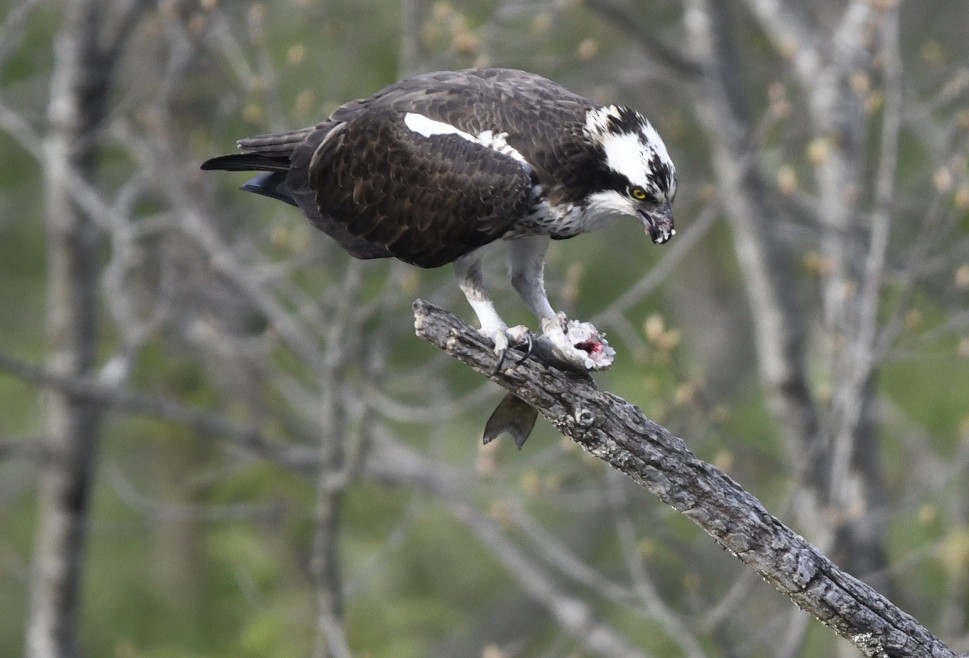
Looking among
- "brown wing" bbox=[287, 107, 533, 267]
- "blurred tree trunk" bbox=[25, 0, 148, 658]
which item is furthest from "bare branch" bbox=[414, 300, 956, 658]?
"blurred tree trunk" bbox=[25, 0, 148, 658]

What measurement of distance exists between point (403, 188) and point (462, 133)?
0.99ft

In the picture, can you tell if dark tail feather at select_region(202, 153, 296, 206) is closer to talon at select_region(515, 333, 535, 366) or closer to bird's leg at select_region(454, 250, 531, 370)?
bird's leg at select_region(454, 250, 531, 370)

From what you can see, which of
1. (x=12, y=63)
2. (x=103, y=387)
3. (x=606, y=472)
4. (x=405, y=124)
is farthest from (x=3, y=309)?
(x=405, y=124)

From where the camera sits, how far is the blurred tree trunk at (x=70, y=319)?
946cm

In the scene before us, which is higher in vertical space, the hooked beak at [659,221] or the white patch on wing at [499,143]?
the hooked beak at [659,221]

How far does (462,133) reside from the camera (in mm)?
4785

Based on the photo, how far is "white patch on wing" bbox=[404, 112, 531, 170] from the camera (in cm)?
472

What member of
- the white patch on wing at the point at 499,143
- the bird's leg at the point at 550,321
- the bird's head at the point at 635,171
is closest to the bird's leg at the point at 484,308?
the bird's leg at the point at 550,321

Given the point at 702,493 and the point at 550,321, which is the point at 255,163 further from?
the point at 702,493

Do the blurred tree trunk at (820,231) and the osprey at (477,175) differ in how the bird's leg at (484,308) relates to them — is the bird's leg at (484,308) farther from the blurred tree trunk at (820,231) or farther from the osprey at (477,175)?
the blurred tree trunk at (820,231)

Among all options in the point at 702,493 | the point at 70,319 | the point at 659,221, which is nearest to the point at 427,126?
Answer: the point at 659,221

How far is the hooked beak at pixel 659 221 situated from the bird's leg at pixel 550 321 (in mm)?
371

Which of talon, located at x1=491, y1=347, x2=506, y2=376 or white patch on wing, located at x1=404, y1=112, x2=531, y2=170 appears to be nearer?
talon, located at x1=491, y1=347, x2=506, y2=376

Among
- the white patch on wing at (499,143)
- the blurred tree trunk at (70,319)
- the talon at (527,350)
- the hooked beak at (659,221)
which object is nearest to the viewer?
the talon at (527,350)
